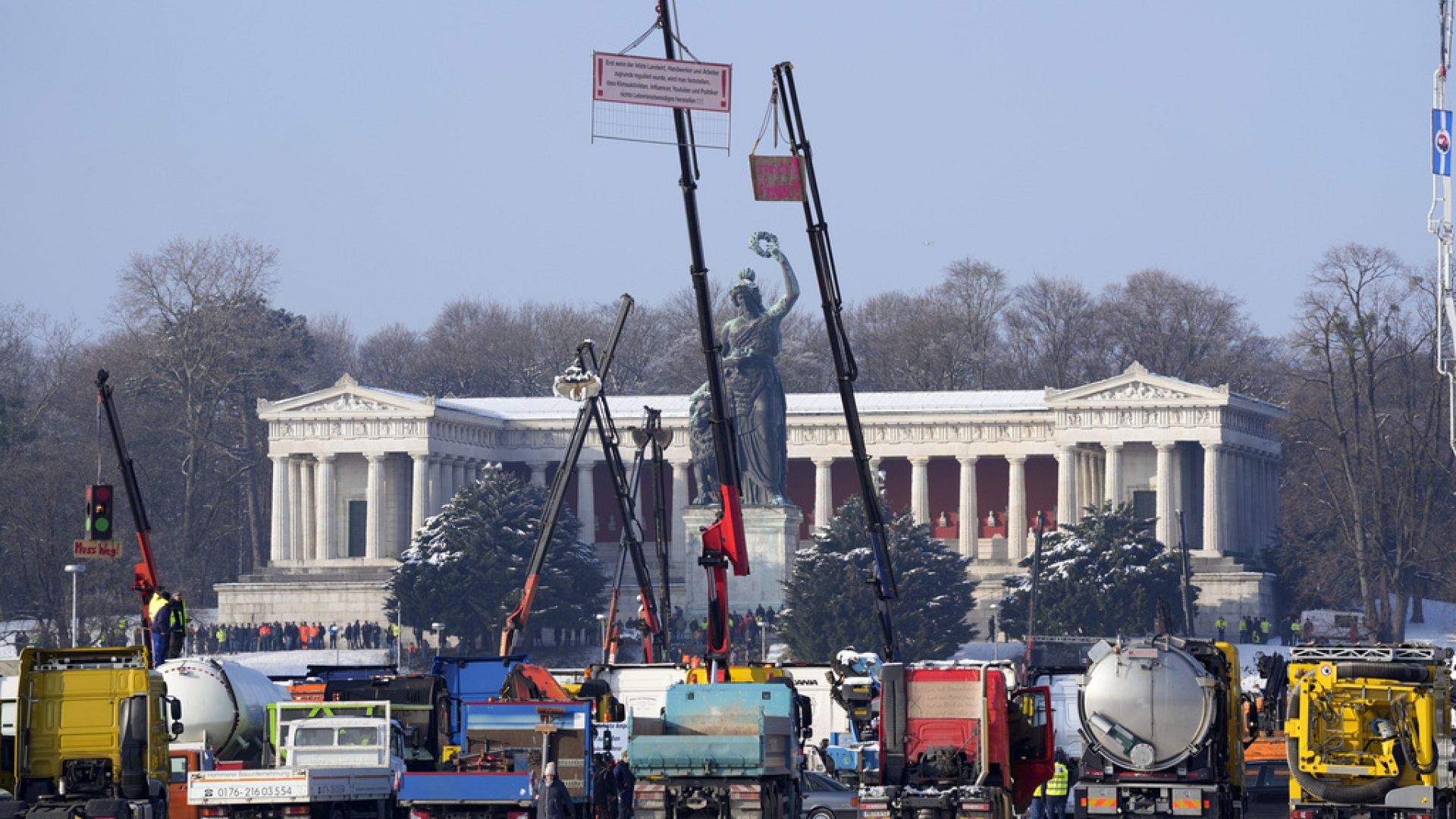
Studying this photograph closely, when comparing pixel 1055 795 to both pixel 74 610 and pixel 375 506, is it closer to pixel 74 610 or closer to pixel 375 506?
pixel 74 610

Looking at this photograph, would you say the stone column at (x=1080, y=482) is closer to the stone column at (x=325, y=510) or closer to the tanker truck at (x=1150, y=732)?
the stone column at (x=325, y=510)

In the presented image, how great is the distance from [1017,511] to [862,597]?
→ 30.9 meters

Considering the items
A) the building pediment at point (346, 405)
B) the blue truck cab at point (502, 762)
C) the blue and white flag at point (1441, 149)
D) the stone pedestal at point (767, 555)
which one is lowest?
Answer: the blue truck cab at point (502, 762)

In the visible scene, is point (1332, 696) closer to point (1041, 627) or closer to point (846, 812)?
point (846, 812)

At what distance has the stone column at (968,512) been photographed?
379 feet

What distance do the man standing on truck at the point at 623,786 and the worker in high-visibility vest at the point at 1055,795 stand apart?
461 centimetres

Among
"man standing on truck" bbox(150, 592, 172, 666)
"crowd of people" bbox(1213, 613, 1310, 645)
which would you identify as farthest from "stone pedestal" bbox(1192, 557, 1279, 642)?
"man standing on truck" bbox(150, 592, 172, 666)

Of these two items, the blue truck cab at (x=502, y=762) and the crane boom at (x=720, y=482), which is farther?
the crane boom at (x=720, y=482)

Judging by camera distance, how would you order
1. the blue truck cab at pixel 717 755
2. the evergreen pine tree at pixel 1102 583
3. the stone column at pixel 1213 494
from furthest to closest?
the stone column at pixel 1213 494 → the evergreen pine tree at pixel 1102 583 → the blue truck cab at pixel 717 755

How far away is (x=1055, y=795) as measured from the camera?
1373 inches

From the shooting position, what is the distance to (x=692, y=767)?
103 ft

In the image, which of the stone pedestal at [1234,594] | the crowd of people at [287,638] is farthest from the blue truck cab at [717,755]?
the stone pedestal at [1234,594]

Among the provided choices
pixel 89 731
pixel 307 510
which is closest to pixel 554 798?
pixel 89 731

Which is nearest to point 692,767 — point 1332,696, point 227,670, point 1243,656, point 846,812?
point 846,812
